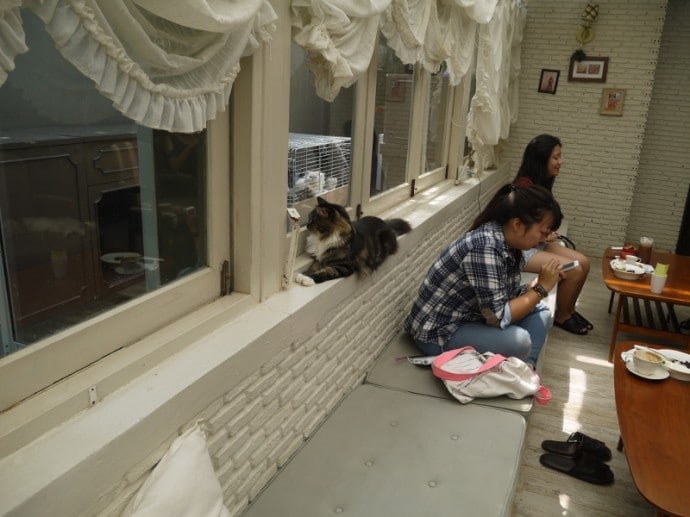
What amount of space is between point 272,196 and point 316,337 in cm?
60

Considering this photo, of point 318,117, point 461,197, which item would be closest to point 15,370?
point 318,117

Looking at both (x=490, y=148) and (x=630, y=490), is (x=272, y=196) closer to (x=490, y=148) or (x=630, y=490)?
(x=630, y=490)

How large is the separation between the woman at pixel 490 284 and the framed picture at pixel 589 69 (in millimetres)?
4278

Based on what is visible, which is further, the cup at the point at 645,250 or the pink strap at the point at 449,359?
the cup at the point at 645,250

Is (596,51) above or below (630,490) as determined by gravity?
above

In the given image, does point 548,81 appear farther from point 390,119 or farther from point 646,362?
point 646,362

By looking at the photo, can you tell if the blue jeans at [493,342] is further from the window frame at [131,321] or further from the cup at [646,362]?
the window frame at [131,321]

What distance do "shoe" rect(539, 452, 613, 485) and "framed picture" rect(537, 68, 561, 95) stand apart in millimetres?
4994

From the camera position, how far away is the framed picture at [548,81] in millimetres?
6391

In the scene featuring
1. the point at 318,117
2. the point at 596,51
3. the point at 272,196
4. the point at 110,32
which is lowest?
the point at 272,196

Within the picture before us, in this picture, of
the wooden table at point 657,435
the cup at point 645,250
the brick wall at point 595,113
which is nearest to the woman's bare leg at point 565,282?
the cup at point 645,250

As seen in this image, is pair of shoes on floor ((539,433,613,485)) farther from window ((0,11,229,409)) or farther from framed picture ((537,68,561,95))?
framed picture ((537,68,561,95))

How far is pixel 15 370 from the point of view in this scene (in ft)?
3.83

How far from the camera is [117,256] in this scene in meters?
1.46
